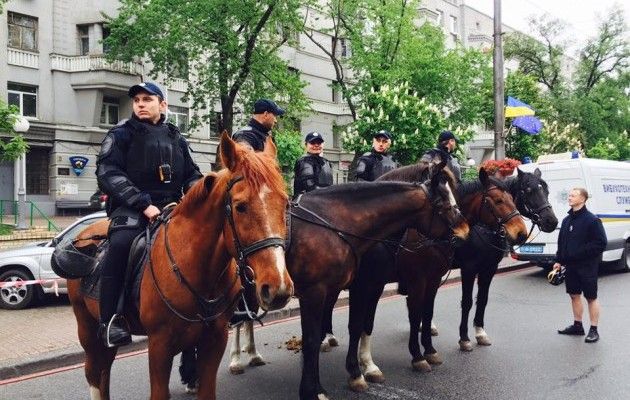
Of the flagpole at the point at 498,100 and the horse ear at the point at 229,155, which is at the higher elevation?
the flagpole at the point at 498,100

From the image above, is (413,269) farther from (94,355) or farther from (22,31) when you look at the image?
(22,31)

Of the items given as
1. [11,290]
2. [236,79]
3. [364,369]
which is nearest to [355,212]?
[364,369]

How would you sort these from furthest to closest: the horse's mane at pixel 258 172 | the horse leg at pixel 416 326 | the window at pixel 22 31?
the window at pixel 22 31, the horse leg at pixel 416 326, the horse's mane at pixel 258 172

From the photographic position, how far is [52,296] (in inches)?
425

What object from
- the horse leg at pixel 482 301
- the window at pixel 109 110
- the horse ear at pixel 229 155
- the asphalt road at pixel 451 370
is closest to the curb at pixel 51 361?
the asphalt road at pixel 451 370

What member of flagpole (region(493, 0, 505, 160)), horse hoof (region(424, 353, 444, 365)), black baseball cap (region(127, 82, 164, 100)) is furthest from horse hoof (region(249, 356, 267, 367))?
flagpole (region(493, 0, 505, 160))

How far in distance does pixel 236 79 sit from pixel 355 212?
1734 centimetres

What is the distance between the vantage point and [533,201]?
7.65 m

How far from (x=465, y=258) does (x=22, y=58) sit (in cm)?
2660

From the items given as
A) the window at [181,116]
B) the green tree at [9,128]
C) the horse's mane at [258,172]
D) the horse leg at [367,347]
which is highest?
the window at [181,116]

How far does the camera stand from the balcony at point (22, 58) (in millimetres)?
26500

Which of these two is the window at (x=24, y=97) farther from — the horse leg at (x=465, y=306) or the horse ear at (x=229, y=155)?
the horse ear at (x=229, y=155)

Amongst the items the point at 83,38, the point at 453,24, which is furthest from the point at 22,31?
the point at 453,24

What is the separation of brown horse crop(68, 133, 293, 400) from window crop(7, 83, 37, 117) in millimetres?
26967
